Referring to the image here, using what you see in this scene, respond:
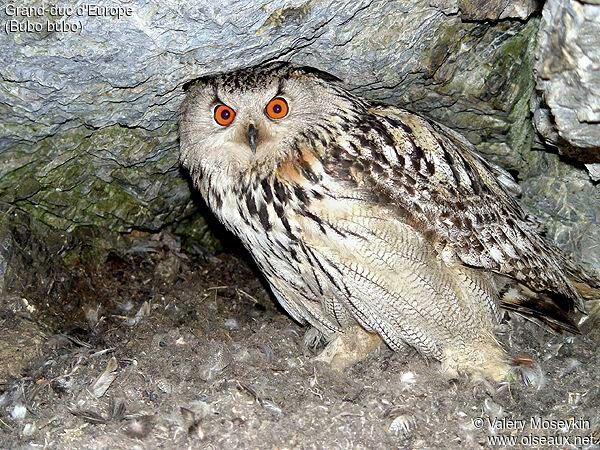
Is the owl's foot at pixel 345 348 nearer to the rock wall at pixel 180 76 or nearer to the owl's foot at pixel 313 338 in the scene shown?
the owl's foot at pixel 313 338

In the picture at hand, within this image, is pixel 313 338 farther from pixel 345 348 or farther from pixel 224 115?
pixel 224 115

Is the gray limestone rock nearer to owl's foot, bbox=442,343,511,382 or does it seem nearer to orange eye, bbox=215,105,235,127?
orange eye, bbox=215,105,235,127

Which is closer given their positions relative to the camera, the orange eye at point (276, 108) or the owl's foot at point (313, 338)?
the orange eye at point (276, 108)

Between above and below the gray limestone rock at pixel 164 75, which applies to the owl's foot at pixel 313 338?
below

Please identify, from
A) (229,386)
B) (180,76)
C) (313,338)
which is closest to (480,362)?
(313,338)

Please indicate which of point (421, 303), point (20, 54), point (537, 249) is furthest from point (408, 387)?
point (20, 54)

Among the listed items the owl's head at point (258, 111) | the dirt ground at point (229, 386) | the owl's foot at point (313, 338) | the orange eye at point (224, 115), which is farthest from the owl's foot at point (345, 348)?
the orange eye at point (224, 115)

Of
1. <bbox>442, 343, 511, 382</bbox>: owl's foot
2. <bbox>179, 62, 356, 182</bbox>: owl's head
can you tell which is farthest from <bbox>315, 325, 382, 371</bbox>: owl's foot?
<bbox>179, 62, 356, 182</bbox>: owl's head
